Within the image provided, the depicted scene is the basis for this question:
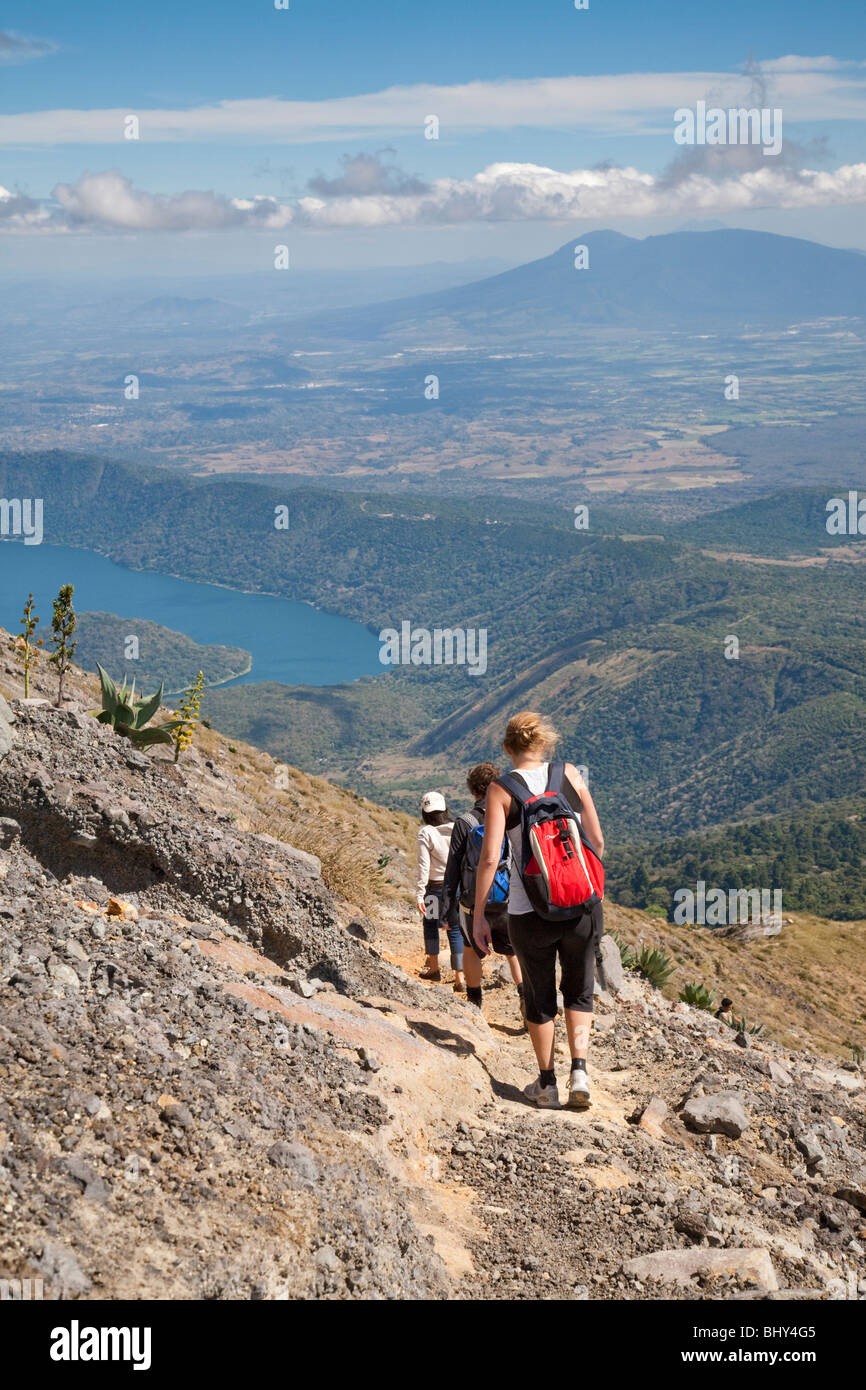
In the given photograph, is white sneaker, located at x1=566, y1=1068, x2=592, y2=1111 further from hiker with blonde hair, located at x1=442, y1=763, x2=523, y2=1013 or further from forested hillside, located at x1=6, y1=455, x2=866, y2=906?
forested hillside, located at x1=6, y1=455, x2=866, y2=906

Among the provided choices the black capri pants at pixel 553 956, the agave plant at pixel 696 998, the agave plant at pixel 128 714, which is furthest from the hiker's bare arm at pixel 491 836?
the agave plant at pixel 696 998

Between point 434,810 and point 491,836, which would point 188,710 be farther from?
point 491,836

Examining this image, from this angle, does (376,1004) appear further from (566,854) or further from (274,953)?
(566,854)

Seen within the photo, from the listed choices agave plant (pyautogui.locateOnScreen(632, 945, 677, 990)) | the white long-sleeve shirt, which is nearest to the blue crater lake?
agave plant (pyautogui.locateOnScreen(632, 945, 677, 990))

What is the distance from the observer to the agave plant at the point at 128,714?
8.55 metres

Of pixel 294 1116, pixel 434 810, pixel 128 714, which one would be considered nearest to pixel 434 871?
pixel 434 810

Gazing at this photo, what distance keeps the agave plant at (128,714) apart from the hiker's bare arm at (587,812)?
4437mm

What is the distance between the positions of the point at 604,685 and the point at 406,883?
119183 millimetres

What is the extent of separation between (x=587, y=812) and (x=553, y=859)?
455 millimetres

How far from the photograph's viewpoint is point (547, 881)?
479cm

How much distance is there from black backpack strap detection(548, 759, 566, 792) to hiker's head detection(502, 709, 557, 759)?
89mm

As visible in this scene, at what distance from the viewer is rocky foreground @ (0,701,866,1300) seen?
3148 mm

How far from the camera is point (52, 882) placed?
5.20 meters
